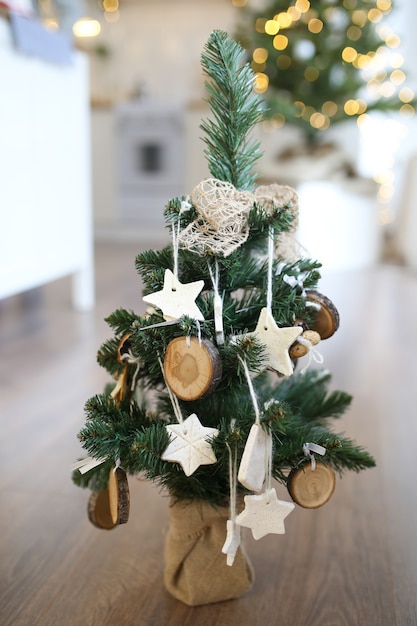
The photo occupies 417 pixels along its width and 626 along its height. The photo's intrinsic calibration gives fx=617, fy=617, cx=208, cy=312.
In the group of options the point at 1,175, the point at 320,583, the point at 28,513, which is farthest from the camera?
the point at 1,175

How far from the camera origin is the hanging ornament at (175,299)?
1.88 ft

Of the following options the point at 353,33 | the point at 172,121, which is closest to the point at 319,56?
the point at 353,33

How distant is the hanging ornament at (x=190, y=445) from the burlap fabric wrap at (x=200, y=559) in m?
0.11

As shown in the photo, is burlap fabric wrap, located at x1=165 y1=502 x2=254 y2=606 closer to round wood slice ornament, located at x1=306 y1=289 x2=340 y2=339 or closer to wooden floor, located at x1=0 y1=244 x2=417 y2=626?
wooden floor, located at x1=0 y1=244 x2=417 y2=626

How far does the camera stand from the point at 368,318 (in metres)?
2.20

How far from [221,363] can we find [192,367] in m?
0.03

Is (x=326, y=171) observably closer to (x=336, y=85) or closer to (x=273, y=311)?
(x=336, y=85)

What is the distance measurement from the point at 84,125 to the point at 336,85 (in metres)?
1.63

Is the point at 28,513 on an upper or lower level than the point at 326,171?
lower

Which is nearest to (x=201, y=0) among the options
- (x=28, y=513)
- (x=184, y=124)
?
(x=184, y=124)

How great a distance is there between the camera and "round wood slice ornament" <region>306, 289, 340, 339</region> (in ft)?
2.11

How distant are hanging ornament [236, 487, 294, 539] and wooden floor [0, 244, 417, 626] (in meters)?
0.17

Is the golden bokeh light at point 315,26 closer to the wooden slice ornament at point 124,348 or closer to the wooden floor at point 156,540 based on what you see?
the wooden floor at point 156,540

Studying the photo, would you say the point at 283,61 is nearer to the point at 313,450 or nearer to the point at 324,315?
the point at 324,315
